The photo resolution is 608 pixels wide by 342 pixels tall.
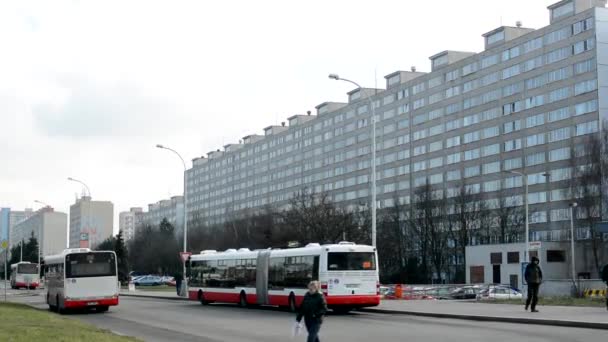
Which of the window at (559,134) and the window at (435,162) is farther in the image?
the window at (435,162)

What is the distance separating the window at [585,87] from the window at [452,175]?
23.6 meters

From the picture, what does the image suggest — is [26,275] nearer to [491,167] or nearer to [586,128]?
[491,167]

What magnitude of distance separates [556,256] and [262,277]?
6439cm

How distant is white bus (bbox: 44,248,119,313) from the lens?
34.0 m

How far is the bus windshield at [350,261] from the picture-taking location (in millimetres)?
30087

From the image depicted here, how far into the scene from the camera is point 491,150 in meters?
110

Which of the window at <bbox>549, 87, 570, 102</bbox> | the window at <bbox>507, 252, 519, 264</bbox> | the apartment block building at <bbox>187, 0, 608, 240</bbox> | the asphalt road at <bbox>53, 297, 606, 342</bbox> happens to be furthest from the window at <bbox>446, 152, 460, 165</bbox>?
the asphalt road at <bbox>53, 297, 606, 342</bbox>

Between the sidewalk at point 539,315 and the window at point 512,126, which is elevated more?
the window at point 512,126

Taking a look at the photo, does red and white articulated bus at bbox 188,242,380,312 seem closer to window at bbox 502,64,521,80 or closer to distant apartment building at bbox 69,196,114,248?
window at bbox 502,64,521,80

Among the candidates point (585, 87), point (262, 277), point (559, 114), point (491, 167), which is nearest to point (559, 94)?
point (559, 114)

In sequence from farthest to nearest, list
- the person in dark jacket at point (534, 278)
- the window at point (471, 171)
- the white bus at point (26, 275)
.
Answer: the window at point (471, 171) → the white bus at point (26, 275) → the person in dark jacket at point (534, 278)

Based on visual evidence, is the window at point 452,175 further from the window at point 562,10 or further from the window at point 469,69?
the window at point 562,10

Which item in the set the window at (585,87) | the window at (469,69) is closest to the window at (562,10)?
the window at (585,87)

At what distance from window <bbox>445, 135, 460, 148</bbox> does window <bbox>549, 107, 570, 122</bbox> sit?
1752 centimetres
